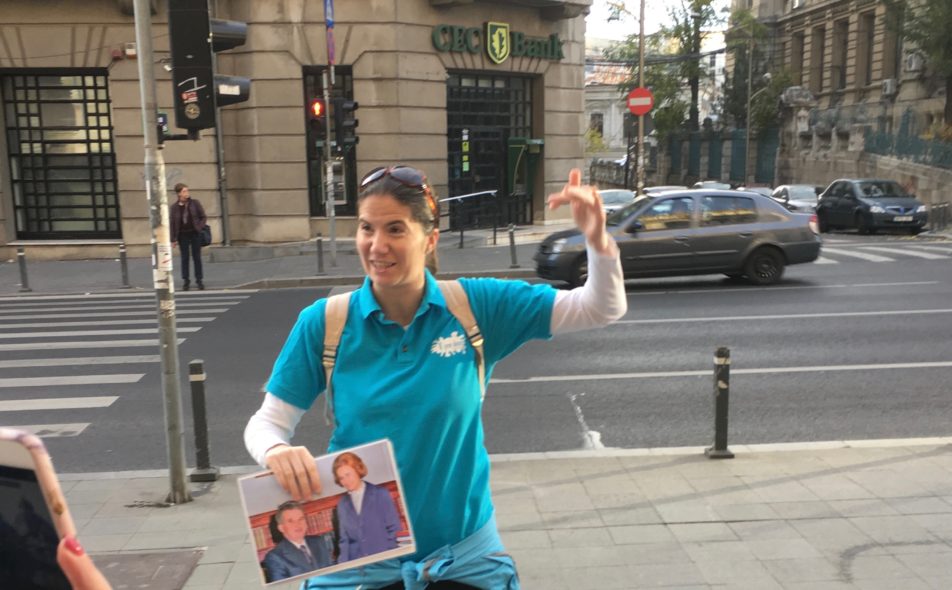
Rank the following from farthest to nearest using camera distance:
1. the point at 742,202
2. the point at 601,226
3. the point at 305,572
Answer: the point at 742,202 < the point at 601,226 < the point at 305,572

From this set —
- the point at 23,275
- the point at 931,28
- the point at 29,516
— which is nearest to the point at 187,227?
the point at 23,275

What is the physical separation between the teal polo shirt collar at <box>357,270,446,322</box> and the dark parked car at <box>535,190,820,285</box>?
11.6 meters

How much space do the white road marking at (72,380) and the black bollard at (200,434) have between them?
3.34 meters

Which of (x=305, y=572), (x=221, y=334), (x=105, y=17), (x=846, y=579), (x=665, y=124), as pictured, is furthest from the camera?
(x=665, y=124)

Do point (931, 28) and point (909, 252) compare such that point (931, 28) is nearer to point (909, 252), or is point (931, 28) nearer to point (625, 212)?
point (909, 252)

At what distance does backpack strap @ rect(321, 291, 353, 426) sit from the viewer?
7.24ft

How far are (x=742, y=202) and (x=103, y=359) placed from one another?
10425mm

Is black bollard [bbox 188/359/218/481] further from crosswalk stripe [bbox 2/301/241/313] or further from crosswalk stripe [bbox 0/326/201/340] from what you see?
crosswalk stripe [bbox 2/301/241/313]

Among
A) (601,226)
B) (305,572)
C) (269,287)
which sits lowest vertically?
(269,287)

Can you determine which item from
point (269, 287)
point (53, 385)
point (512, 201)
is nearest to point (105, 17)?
point (269, 287)

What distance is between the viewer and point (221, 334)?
11.1 meters

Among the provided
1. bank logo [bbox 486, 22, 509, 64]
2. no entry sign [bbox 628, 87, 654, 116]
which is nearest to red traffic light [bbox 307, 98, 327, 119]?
bank logo [bbox 486, 22, 509, 64]

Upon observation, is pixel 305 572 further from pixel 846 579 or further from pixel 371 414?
pixel 846 579

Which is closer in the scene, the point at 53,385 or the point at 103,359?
the point at 53,385
